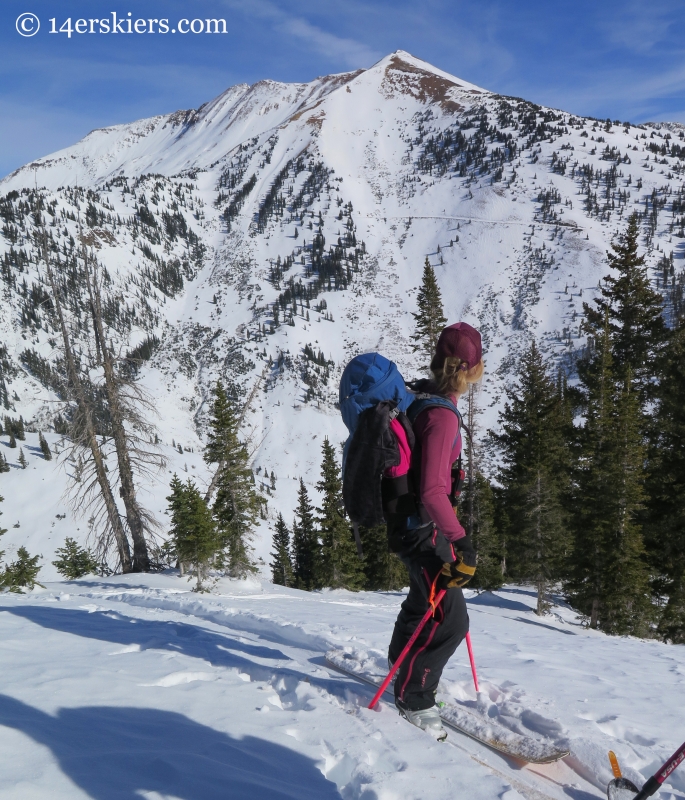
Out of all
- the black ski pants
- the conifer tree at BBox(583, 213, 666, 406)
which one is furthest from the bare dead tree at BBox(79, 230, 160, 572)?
the conifer tree at BBox(583, 213, 666, 406)

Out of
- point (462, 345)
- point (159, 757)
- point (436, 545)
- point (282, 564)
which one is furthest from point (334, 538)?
point (282, 564)

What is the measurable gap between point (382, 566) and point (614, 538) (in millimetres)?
16789

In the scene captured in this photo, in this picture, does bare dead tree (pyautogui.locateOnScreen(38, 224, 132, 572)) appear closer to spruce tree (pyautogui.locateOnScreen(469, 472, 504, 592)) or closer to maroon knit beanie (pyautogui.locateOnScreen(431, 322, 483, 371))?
maroon knit beanie (pyautogui.locateOnScreen(431, 322, 483, 371))

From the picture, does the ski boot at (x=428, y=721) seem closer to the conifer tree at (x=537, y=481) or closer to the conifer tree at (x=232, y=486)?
the conifer tree at (x=537, y=481)

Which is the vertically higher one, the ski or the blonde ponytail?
the blonde ponytail

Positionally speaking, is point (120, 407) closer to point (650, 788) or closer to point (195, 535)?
point (195, 535)

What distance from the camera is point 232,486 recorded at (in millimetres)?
23375

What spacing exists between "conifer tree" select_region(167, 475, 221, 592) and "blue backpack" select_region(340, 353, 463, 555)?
14.2m

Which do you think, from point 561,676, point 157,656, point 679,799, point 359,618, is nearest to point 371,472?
point 679,799

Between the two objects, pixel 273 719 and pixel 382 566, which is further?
pixel 382 566

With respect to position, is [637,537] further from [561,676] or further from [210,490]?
[210,490]

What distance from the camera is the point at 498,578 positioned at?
2512 cm

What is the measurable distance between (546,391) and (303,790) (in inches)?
1025

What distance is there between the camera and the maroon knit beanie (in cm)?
363
